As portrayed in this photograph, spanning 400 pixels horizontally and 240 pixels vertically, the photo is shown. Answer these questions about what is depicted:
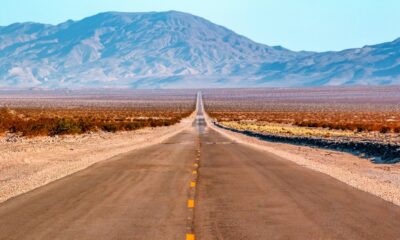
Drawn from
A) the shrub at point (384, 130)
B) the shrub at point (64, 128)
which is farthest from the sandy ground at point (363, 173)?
the shrub at point (64, 128)

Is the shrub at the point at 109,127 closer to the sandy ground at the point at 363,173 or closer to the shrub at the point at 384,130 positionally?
the shrub at the point at 384,130

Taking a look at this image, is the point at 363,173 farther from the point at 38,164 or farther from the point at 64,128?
the point at 64,128

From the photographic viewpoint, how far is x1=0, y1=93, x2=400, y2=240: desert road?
33.5ft

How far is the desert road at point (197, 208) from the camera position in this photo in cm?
1022

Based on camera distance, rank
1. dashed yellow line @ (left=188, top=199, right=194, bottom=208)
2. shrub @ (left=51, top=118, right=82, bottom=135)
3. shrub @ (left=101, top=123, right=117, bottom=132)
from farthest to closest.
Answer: shrub @ (left=101, top=123, right=117, bottom=132), shrub @ (left=51, top=118, right=82, bottom=135), dashed yellow line @ (left=188, top=199, right=194, bottom=208)

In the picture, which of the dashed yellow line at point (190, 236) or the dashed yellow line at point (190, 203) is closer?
the dashed yellow line at point (190, 236)

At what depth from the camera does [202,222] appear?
1102 centimetres

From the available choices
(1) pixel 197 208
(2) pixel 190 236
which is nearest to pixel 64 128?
(1) pixel 197 208

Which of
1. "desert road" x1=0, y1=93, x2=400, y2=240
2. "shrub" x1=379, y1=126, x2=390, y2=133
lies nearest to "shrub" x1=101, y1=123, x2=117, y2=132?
"shrub" x1=379, y1=126, x2=390, y2=133

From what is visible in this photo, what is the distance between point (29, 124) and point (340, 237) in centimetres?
4000

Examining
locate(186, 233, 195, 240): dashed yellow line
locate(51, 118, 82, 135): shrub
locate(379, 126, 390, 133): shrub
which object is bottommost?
locate(379, 126, 390, 133): shrub

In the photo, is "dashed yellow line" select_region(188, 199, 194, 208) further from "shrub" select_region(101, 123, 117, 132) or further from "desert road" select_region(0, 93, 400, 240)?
"shrub" select_region(101, 123, 117, 132)

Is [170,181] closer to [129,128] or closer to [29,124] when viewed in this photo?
[29,124]

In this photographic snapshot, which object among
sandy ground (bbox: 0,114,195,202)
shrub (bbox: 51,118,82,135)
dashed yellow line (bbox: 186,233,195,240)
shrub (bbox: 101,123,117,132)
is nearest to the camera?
dashed yellow line (bbox: 186,233,195,240)
